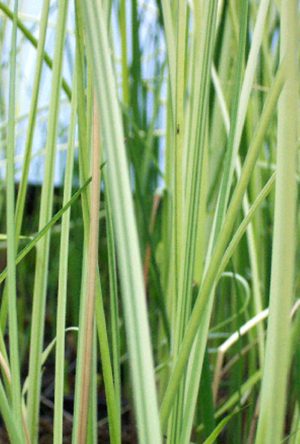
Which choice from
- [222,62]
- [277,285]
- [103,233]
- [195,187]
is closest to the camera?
[277,285]

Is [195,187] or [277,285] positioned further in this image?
[195,187]

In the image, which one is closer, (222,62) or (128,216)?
(128,216)

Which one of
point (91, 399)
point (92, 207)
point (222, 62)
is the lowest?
Result: point (91, 399)

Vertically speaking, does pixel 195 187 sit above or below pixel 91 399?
above

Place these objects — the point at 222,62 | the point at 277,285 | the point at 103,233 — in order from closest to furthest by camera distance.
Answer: the point at 277,285 → the point at 222,62 → the point at 103,233

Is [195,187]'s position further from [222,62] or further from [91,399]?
[222,62]

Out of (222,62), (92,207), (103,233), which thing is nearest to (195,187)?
(92,207)

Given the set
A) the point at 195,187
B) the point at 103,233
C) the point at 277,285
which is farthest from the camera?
the point at 103,233

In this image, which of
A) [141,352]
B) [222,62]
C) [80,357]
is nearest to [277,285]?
[141,352]

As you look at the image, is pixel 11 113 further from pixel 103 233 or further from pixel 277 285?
pixel 103 233
